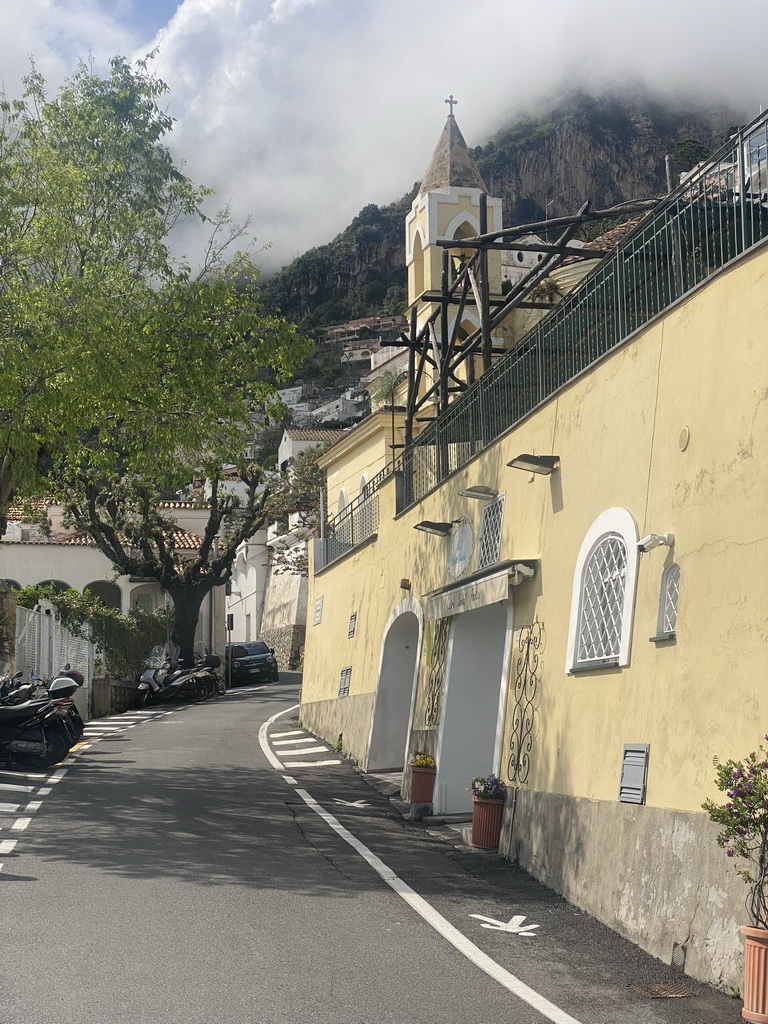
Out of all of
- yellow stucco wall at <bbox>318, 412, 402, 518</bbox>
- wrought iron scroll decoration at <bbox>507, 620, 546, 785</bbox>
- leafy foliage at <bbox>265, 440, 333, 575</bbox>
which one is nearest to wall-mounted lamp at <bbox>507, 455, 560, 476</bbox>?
wrought iron scroll decoration at <bbox>507, 620, 546, 785</bbox>

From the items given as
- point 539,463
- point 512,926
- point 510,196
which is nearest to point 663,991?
point 512,926

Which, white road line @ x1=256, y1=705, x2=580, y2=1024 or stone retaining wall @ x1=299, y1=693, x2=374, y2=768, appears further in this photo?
stone retaining wall @ x1=299, y1=693, x2=374, y2=768

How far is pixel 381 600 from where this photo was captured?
21.3 m

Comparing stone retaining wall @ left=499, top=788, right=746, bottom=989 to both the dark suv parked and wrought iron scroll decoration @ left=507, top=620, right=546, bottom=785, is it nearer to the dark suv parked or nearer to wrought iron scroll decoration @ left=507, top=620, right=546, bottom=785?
wrought iron scroll decoration @ left=507, top=620, right=546, bottom=785

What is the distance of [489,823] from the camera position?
39.3ft

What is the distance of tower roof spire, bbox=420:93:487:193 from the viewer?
35469mm

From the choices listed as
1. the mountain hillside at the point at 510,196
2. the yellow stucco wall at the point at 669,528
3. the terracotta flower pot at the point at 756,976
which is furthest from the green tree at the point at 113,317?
the mountain hillside at the point at 510,196

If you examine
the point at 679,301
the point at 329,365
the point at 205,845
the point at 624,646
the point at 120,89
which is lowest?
the point at 205,845

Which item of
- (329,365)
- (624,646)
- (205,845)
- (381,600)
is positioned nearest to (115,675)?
(381,600)

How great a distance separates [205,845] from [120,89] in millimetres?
12347

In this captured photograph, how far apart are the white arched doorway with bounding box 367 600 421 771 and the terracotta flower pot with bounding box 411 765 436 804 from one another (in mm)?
4592

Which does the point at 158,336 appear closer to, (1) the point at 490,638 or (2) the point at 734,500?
(1) the point at 490,638

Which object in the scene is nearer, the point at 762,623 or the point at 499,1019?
the point at 499,1019

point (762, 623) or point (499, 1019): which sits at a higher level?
point (762, 623)
